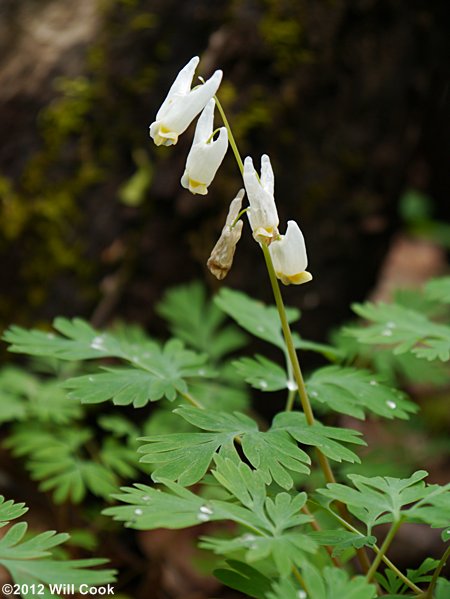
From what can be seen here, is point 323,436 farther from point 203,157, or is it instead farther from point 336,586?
point 203,157

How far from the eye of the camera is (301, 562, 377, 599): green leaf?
4.15 ft

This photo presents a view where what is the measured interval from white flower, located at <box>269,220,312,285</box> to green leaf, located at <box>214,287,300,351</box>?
57cm

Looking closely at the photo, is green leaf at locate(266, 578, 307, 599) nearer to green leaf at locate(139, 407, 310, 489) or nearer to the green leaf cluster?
green leaf at locate(139, 407, 310, 489)

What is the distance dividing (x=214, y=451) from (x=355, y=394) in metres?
0.58

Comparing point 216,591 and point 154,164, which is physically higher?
point 154,164

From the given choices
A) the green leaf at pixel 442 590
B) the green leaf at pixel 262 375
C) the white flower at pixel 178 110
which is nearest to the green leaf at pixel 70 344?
the green leaf at pixel 262 375

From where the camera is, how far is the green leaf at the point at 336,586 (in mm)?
1265

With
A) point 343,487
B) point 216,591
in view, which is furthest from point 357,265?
point 343,487

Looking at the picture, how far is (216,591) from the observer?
3.09 meters

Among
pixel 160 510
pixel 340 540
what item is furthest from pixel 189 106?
pixel 340 540

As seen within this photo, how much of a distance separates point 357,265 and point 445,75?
59.1 inches

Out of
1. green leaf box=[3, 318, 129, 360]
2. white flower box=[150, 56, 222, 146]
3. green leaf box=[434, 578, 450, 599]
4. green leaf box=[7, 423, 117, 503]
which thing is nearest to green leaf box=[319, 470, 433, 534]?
green leaf box=[434, 578, 450, 599]

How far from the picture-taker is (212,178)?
180cm

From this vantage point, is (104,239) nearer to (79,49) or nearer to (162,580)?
(79,49)
